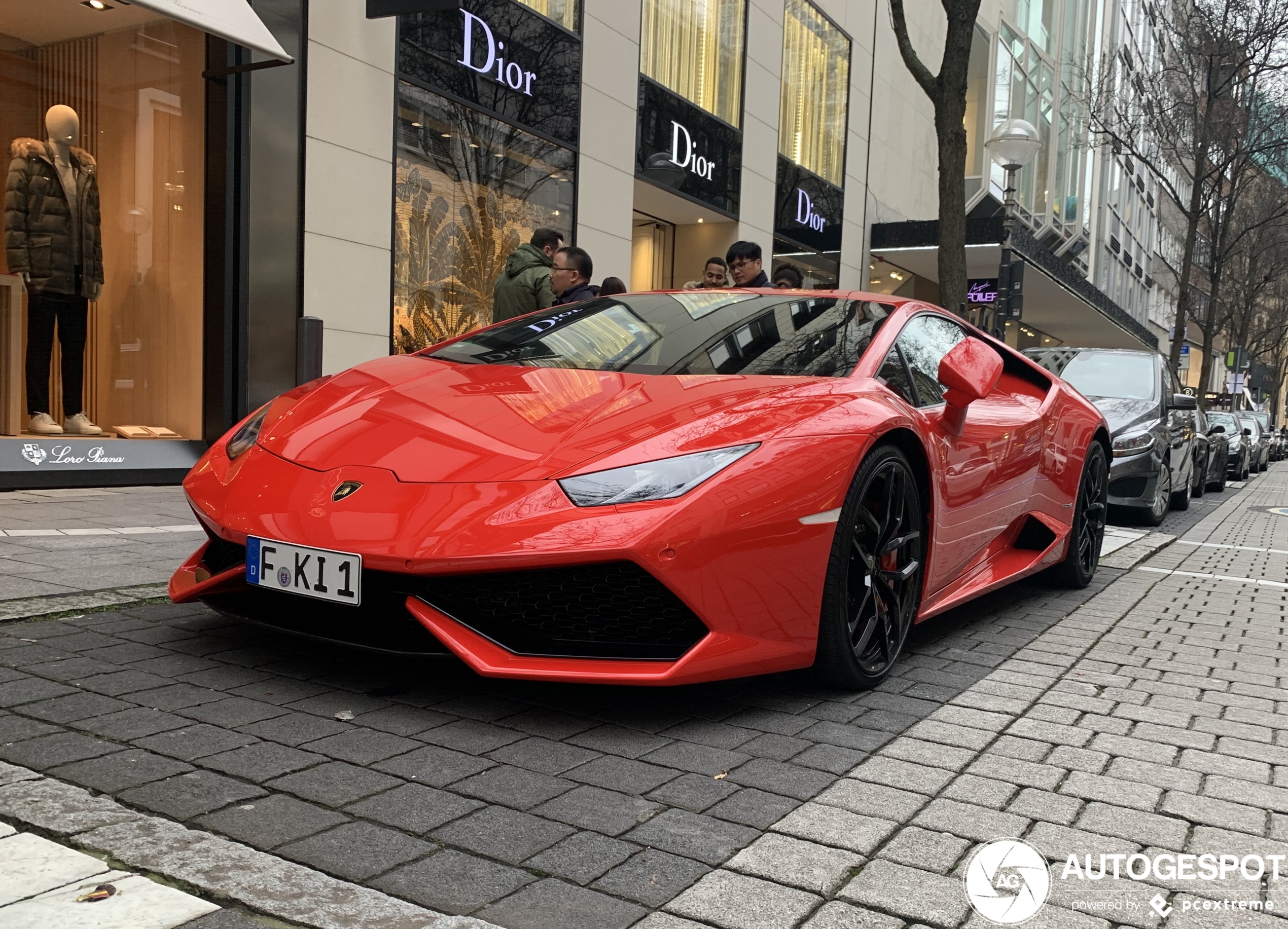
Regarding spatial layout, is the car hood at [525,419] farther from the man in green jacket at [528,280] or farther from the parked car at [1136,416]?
the parked car at [1136,416]

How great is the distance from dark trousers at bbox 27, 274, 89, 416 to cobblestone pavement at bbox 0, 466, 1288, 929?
489cm

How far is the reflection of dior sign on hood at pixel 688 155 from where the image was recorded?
44.8 ft

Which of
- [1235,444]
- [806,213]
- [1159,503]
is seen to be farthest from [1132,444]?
[1235,444]

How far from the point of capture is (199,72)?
818 cm

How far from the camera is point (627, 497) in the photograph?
2707 millimetres

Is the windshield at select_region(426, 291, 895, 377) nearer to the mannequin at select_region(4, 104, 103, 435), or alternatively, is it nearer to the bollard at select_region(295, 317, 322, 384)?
the bollard at select_region(295, 317, 322, 384)

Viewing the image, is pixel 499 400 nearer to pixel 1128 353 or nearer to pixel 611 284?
pixel 611 284

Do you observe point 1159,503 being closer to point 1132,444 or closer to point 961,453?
point 1132,444

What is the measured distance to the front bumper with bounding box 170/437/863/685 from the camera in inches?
104

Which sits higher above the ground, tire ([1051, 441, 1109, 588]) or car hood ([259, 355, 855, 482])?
car hood ([259, 355, 855, 482])

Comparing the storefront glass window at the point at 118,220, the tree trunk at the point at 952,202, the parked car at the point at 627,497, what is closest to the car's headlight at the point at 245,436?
the parked car at the point at 627,497

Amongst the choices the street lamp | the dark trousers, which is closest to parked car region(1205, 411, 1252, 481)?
the street lamp

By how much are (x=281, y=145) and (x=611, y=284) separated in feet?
8.70

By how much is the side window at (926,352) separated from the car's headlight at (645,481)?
123cm
